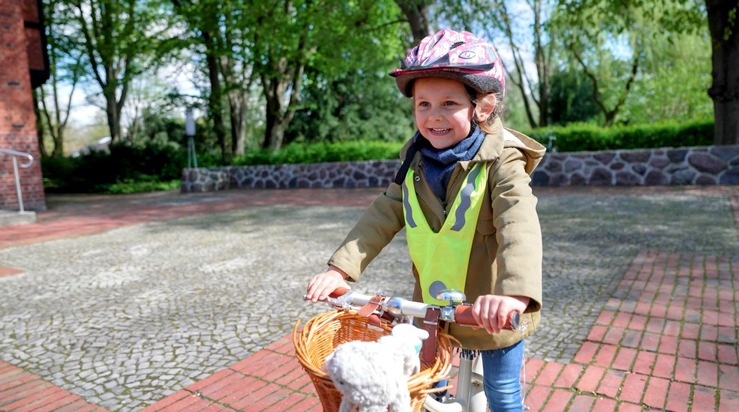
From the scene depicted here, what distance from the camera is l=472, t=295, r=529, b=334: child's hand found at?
1.22 metres

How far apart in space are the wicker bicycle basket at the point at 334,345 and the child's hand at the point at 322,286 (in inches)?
2.7

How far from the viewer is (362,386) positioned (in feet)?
3.34

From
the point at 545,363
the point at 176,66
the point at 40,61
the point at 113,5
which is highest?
the point at 113,5

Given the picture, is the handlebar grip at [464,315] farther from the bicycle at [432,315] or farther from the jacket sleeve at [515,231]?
the jacket sleeve at [515,231]

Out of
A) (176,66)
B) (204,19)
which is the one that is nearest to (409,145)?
(204,19)

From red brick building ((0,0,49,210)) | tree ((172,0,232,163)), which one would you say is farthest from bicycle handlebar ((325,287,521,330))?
tree ((172,0,232,163))

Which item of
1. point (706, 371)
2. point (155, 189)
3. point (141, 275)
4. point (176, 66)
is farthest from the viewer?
point (176, 66)

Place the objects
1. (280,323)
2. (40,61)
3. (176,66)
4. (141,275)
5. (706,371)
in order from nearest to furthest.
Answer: (706,371) < (280,323) < (141,275) < (40,61) < (176,66)

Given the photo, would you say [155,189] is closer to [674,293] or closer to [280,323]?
[280,323]

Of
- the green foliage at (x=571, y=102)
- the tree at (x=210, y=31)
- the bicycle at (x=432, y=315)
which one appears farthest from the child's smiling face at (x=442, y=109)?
the green foliage at (x=571, y=102)

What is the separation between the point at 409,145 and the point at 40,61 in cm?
1366

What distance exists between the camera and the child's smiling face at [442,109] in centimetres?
156

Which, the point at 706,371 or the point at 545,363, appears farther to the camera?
the point at 545,363

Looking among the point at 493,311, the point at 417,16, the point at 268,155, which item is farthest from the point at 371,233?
the point at 268,155
